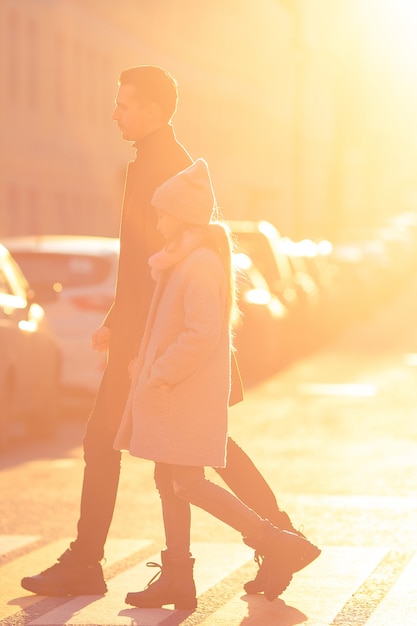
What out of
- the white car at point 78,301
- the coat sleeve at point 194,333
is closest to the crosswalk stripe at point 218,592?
the coat sleeve at point 194,333

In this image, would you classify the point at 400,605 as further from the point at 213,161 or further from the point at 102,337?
the point at 213,161

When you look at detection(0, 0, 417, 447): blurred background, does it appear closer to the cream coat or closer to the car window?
the car window

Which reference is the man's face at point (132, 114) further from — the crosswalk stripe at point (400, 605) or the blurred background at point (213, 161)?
the crosswalk stripe at point (400, 605)

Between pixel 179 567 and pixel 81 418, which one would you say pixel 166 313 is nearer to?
pixel 179 567

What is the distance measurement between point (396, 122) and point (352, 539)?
11754cm

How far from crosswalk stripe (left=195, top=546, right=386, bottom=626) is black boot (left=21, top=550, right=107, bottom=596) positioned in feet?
1.90

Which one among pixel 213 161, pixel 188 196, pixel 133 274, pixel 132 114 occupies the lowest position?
pixel 133 274

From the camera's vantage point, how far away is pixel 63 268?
17922mm

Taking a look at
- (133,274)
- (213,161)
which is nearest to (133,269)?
(133,274)

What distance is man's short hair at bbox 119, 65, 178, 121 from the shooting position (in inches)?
310

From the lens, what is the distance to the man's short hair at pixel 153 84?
7871 millimetres

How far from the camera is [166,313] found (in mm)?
7516

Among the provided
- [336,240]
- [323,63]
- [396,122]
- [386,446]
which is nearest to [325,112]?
[323,63]

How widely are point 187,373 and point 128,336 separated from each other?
449mm
